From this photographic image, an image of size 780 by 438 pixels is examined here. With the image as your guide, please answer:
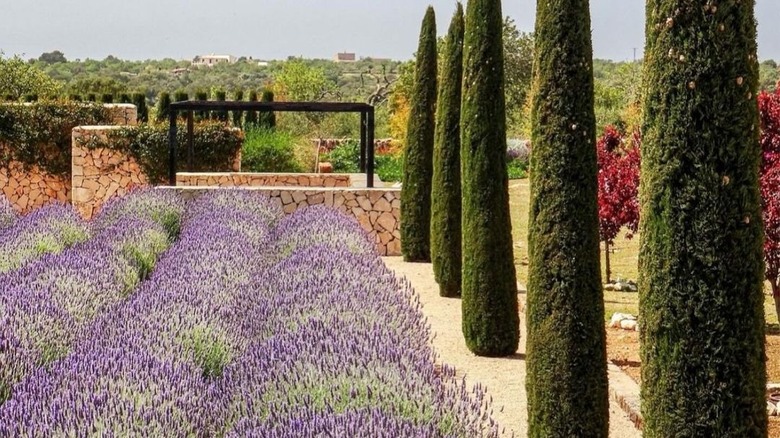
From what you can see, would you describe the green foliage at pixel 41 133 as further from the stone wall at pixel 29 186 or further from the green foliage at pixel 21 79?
the green foliage at pixel 21 79

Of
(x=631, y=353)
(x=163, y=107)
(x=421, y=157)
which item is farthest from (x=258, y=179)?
(x=163, y=107)

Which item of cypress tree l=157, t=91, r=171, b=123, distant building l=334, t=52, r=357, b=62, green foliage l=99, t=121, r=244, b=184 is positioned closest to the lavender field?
green foliage l=99, t=121, r=244, b=184

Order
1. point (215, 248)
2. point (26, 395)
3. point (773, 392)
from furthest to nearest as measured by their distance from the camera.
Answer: point (215, 248) → point (773, 392) → point (26, 395)

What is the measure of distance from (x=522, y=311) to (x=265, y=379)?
6.62m

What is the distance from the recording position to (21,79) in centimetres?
3794

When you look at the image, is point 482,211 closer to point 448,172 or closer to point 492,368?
point 492,368

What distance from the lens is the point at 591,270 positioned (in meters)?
5.99

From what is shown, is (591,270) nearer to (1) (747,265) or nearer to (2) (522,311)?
(1) (747,265)

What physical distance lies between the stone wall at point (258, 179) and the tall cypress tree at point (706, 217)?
11.1 meters

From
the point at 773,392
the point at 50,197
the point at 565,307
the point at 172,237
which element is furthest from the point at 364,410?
the point at 50,197

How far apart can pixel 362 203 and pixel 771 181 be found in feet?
22.4

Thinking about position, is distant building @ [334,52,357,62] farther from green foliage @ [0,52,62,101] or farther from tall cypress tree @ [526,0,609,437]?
tall cypress tree @ [526,0,609,437]

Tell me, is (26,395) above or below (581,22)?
below

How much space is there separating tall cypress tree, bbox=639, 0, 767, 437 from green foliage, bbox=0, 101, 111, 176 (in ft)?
48.7
